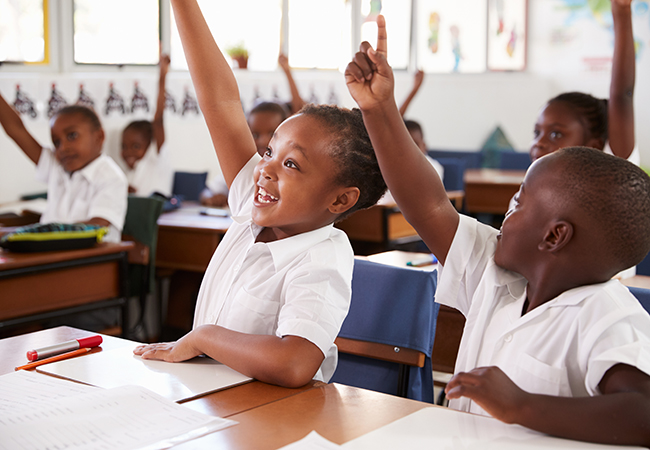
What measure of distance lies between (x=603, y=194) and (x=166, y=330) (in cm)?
293

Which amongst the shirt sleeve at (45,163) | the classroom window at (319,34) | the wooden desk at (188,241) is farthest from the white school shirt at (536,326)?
the classroom window at (319,34)

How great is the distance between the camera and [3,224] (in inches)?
137

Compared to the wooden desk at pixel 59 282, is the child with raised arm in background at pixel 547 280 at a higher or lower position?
higher

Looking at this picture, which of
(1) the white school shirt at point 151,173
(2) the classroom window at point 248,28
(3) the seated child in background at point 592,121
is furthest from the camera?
(2) the classroom window at point 248,28

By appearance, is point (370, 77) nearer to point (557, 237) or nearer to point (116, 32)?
point (557, 237)

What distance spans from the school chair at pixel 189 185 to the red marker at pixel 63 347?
344cm

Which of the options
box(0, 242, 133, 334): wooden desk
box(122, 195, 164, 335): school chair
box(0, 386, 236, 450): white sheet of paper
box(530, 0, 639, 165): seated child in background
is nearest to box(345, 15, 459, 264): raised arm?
box(0, 386, 236, 450): white sheet of paper

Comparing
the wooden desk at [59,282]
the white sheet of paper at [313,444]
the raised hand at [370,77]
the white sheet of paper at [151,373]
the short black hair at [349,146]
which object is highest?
the raised hand at [370,77]

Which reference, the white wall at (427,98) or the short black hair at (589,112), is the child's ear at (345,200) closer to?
the short black hair at (589,112)

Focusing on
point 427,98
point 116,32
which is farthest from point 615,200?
point 427,98

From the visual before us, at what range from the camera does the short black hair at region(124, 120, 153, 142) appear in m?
4.51

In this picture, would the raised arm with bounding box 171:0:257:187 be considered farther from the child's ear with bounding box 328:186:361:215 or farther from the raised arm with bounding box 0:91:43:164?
the raised arm with bounding box 0:91:43:164

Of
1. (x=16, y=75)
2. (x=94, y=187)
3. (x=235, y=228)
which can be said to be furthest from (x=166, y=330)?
(x=235, y=228)

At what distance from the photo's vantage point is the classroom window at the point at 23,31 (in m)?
4.23
